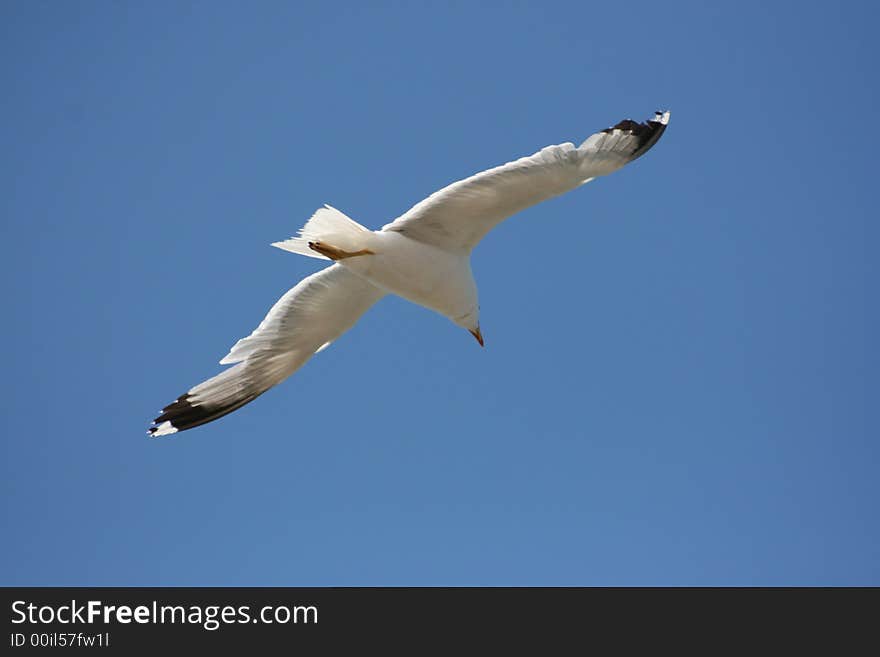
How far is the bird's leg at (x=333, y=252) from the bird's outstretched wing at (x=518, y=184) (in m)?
0.27

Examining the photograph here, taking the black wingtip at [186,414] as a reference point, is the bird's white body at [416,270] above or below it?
above

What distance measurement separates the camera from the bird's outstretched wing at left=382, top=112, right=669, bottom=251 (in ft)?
21.8

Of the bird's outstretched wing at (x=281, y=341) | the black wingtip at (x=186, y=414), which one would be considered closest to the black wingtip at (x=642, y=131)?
the bird's outstretched wing at (x=281, y=341)

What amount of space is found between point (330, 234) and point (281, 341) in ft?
4.21

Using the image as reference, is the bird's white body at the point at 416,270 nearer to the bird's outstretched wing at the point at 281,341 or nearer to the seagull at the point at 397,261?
the seagull at the point at 397,261

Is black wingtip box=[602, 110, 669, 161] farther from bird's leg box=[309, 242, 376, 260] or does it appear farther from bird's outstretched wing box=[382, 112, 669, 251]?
bird's leg box=[309, 242, 376, 260]

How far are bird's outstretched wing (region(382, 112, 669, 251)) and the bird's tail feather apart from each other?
0.26m

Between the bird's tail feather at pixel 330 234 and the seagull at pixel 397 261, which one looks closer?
the seagull at pixel 397 261

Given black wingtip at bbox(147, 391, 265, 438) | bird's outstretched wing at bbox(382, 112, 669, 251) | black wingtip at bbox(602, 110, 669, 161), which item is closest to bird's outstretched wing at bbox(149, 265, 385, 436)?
black wingtip at bbox(147, 391, 265, 438)

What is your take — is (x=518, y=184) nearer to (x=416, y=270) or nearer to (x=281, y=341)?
(x=416, y=270)

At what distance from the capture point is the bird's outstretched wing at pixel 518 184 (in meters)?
6.65
